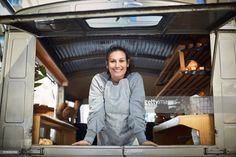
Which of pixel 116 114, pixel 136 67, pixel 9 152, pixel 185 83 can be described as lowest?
pixel 9 152

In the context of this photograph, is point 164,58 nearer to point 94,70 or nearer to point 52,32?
point 94,70

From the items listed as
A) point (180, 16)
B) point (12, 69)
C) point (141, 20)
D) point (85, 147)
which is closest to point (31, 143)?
point (85, 147)

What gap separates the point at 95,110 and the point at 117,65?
1.23 feet

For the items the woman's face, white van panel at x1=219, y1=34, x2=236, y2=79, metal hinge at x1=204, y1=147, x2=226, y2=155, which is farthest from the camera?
the woman's face

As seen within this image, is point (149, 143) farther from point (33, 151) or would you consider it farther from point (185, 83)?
point (33, 151)

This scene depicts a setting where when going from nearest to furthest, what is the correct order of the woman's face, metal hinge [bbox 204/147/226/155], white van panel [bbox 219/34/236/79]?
metal hinge [bbox 204/147/226/155] → white van panel [bbox 219/34/236/79] → the woman's face

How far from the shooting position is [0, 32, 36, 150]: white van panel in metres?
2.09

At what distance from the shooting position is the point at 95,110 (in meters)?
2.22

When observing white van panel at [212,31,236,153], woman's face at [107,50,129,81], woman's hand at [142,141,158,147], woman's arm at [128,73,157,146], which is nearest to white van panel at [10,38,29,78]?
woman's face at [107,50,129,81]

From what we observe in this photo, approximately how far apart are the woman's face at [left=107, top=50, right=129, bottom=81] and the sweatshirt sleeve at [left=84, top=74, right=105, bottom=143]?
11cm

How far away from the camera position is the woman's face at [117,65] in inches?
91.0

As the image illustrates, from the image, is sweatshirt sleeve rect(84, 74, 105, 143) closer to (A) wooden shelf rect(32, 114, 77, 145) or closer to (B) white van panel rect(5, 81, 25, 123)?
(A) wooden shelf rect(32, 114, 77, 145)

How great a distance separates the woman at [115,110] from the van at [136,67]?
0.07m

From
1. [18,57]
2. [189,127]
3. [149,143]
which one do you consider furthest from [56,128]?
[189,127]
